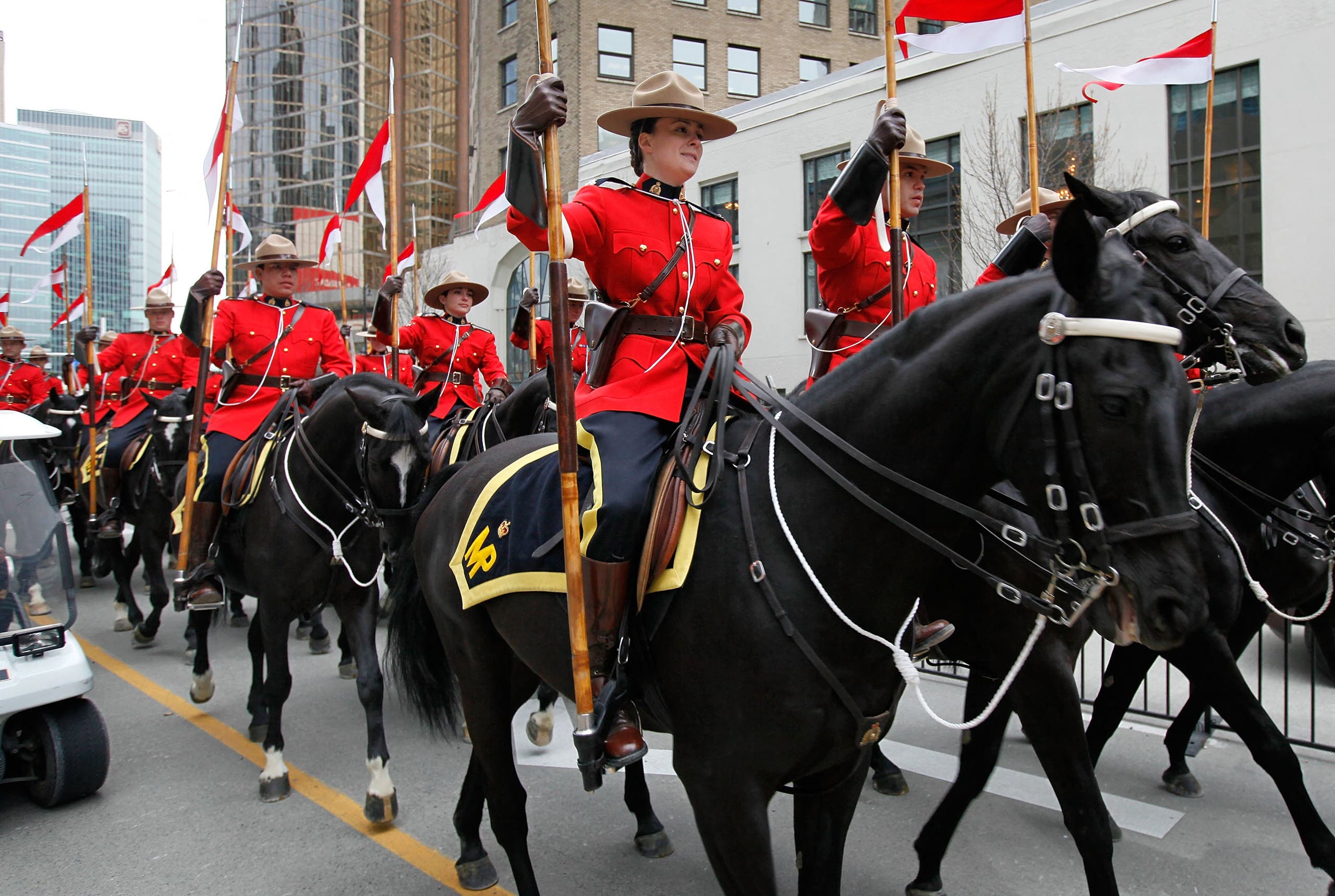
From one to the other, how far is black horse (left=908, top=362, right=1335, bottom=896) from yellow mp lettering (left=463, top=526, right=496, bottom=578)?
1.63 metres

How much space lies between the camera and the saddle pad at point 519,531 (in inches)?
117

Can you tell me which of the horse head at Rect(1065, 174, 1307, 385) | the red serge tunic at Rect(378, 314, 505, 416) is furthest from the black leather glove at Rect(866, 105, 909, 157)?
the red serge tunic at Rect(378, 314, 505, 416)

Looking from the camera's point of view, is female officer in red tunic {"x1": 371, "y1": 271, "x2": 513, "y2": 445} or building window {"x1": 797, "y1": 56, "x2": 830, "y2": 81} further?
building window {"x1": 797, "y1": 56, "x2": 830, "y2": 81}

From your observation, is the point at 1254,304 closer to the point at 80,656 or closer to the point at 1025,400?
the point at 1025,400

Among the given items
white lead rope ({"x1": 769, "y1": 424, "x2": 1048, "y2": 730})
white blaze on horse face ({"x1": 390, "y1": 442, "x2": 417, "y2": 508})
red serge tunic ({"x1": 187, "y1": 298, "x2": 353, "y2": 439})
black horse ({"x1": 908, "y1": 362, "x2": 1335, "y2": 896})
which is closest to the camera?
white lead rope ({"x1": 769, "y1": 424, "x2": 1048, "y2": 730})

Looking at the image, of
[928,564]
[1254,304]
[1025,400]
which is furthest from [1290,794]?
[1025,400]

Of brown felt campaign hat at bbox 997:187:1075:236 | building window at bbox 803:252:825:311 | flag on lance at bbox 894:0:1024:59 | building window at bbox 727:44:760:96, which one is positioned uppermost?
building window at bbox 727:44:760:96

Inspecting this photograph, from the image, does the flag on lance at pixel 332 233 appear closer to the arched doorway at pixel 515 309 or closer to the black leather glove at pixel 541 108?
the black leather glove at pixel 541 108

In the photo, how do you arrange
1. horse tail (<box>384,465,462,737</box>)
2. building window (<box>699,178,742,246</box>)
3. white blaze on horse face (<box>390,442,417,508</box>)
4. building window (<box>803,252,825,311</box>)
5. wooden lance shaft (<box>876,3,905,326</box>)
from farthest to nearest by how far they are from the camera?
building window (<box>699,178,742,246</box>) → building window (<box>803,252,825,311</box>) → white blaze on horse face (<box>390,442,417,508</box>) → horse tail (<box>384,465,462,737</box>) → wooden lance shaft (<box>876,3,905,326</box>)

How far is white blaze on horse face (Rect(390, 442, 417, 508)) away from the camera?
520 centimetres

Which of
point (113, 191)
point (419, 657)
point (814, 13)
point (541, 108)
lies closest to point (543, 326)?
point (419, 657)

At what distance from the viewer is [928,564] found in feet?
8.03

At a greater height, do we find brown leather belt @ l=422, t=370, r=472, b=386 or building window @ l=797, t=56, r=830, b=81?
building window @ l=797, t=56, r=830, b=81

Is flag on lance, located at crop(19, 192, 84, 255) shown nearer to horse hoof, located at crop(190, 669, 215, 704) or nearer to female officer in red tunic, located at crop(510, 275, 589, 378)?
female officer in red tunic, located at crop(510, 275, 589, 378)
